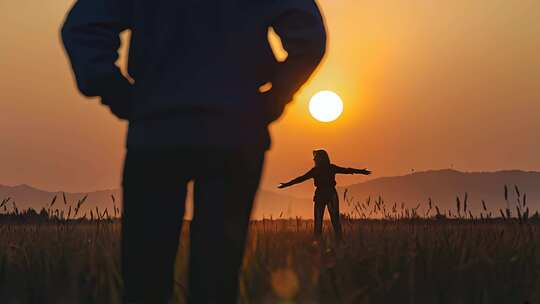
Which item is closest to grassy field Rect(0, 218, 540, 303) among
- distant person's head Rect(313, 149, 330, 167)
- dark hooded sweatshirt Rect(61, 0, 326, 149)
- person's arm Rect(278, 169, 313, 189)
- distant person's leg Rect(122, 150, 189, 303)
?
distant person's leg Rect(122, 150, 189, 303)

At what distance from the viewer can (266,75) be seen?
128 inches

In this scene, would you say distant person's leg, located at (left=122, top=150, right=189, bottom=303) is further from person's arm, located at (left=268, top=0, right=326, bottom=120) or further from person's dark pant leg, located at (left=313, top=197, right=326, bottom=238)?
person's dark pant leg, located at (left=313, top=197, right=326, bottom=238)

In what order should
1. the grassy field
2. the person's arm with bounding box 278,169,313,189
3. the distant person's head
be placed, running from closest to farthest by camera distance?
the grassy field → the person's arm with bounding box 278,169,313,189 → the distant person's head

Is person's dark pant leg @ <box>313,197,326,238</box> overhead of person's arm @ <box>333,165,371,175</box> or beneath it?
beneath

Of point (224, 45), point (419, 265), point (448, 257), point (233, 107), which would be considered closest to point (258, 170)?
point (233, 107)

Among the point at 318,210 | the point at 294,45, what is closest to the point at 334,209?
the point at 318,210

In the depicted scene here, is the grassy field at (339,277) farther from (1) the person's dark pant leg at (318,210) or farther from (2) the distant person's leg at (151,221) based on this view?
(1) the person's dark pant leg at (318,210)

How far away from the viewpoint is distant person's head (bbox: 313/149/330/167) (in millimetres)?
11883

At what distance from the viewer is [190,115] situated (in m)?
2.96

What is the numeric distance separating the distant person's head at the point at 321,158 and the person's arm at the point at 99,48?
8.74 m

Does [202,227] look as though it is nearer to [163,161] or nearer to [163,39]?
[163,161]

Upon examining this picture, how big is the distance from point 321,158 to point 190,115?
9080 millimetres

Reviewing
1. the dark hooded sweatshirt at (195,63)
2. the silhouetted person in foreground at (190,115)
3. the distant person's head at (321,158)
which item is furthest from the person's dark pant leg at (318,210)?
the silhouetted person in foreground at (190,115)

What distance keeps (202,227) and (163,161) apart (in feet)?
1.17
